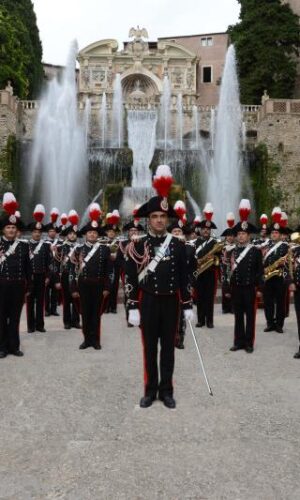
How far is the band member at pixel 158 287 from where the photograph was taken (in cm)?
509

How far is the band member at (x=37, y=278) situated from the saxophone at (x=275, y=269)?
4.34 m

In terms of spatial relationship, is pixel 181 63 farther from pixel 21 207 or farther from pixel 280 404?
pixel 280 404

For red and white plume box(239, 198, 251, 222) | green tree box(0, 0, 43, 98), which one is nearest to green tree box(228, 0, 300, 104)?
green tree box(0, 0, 43, 98)

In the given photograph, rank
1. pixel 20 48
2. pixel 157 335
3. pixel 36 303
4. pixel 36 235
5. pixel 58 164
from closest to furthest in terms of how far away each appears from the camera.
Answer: pixel 157 335, pixel 36 303, pixel 36 235, pixel 58 164, pixel 20 48

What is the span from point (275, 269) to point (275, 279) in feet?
0.73

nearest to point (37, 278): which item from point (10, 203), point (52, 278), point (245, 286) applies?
point (52, 278)

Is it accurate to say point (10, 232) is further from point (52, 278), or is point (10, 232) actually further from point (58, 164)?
point (58, 164)

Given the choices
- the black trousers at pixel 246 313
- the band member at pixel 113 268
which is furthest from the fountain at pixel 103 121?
the black trousers at pixel 246 313

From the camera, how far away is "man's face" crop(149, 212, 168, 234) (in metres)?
5.07

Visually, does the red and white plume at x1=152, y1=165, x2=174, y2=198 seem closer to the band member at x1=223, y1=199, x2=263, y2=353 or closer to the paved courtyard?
the paved courtyard

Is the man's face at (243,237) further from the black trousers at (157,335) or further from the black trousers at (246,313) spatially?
the black trousers at (157,335)

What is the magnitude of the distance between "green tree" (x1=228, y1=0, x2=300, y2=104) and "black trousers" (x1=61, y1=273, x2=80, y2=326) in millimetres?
35394

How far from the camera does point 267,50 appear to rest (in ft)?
133

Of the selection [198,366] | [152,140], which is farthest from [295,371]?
[152,140]
